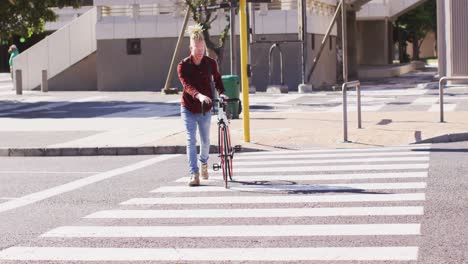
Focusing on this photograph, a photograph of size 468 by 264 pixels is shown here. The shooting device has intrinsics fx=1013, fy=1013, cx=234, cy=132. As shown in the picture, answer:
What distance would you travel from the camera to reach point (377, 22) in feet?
202

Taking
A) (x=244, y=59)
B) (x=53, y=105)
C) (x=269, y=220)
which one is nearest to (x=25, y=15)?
(x=53, y=105)

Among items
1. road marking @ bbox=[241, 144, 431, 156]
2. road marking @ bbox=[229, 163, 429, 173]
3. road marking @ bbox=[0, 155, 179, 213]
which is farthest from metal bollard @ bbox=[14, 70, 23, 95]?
road marking @ bbox=[229, 163, 429, 173]

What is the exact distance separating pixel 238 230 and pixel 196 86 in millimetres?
3374

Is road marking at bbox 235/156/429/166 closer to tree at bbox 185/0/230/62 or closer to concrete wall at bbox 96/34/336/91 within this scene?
tree at bbox 185/0/230/62

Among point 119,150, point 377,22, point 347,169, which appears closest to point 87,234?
point 347,169

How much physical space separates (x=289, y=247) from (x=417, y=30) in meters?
65.7

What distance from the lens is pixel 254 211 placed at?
33.4 ft

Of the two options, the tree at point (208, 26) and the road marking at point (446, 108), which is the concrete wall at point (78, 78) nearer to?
the tree at point (208, 26)

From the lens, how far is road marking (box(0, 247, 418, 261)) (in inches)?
306

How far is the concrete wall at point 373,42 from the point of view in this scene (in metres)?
61.6

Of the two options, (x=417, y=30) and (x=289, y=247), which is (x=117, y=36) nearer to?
(x=289, y=247)

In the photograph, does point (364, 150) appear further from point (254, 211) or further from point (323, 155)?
point (254, 211)

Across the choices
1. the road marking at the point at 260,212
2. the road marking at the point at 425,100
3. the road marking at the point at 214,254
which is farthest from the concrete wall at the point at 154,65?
the road marking at the point at 214,254

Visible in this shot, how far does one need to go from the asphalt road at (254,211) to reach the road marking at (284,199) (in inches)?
0.5
